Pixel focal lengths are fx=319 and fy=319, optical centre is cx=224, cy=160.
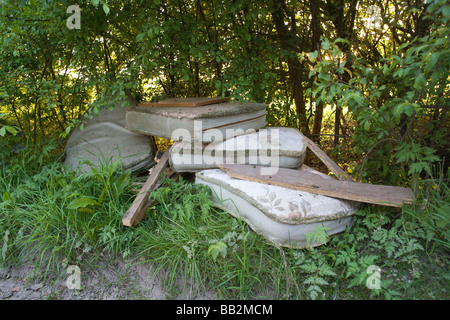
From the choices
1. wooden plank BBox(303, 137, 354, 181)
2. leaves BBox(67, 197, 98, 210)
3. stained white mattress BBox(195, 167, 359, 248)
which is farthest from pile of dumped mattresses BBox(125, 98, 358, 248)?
leaves BBox(67, 197, 98, 210)

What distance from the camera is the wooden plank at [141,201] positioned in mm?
1859

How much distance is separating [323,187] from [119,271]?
124 cm

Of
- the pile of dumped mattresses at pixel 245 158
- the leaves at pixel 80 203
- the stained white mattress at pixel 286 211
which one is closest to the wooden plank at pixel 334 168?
the pile of dumped mattresses at pixel 245 158

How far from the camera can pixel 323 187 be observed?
6.02 feet

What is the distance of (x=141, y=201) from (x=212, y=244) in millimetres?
545

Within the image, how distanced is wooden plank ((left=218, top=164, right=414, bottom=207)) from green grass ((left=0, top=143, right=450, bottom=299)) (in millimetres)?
96

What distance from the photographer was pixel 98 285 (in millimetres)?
1720

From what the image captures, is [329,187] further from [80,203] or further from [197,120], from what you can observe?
[80,203]

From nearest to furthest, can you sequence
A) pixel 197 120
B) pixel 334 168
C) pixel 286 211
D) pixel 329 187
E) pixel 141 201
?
pixel 286 211 → pixel 329 187 → pixel 141 201 → pixel 197 120 → pixel 334 168

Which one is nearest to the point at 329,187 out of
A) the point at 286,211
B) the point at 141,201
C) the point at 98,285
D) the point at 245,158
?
the point at 286,211

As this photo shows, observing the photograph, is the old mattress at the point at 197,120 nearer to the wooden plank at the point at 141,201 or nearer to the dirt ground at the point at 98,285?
the wooden plank at the point at 141,201

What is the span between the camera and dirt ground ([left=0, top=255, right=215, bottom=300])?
5.37ft
